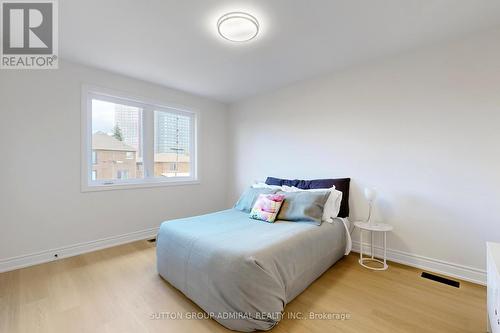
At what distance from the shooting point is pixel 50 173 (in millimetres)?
2520

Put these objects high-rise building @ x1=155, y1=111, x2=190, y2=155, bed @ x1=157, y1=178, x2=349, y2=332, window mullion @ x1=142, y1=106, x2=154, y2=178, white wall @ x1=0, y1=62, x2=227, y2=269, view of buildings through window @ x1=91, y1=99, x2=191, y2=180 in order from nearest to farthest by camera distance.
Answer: bed @ x1=157, y1=178, x2=349, y2=332, white wall @ x1=0, y1=62, x2=227, y2=269, view of buildings through window @ x1=91, y1=99, x2=191, y2=180, window mullion @ x1=142, y1=106, x2=154, y2=178, high-rise building @ x1=155, y1=111, x2=190, y2=155

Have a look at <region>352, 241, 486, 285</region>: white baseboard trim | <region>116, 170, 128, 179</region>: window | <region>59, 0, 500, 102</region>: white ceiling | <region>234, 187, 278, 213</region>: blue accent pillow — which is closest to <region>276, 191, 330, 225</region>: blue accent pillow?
<region>234, 187, 278, 213</region>: blue accent pillow

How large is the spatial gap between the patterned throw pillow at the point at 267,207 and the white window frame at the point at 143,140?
1756 millimetres

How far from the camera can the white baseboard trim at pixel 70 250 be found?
229 cm

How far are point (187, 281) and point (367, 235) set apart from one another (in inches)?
86.9

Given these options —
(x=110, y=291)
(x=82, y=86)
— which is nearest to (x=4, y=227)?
(x=110, y=291)

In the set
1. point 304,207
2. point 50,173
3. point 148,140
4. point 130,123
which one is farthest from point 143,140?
point 304,207

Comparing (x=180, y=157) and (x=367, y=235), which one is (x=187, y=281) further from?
(x=180, y=157)

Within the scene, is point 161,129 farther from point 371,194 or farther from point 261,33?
point 371,194

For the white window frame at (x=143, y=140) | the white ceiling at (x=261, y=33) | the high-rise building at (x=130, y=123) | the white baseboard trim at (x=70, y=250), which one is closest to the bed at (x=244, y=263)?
the white baseboard trim at (x=70, y=250)

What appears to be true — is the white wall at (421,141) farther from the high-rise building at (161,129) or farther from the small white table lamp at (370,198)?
the high-rise building at (161,129)

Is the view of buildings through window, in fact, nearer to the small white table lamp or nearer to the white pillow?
the white pillow

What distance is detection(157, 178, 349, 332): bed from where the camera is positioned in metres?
1.46

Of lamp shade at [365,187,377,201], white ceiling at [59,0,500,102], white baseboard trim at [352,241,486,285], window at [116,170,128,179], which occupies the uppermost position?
white ceiling at [59,0,500,102]
